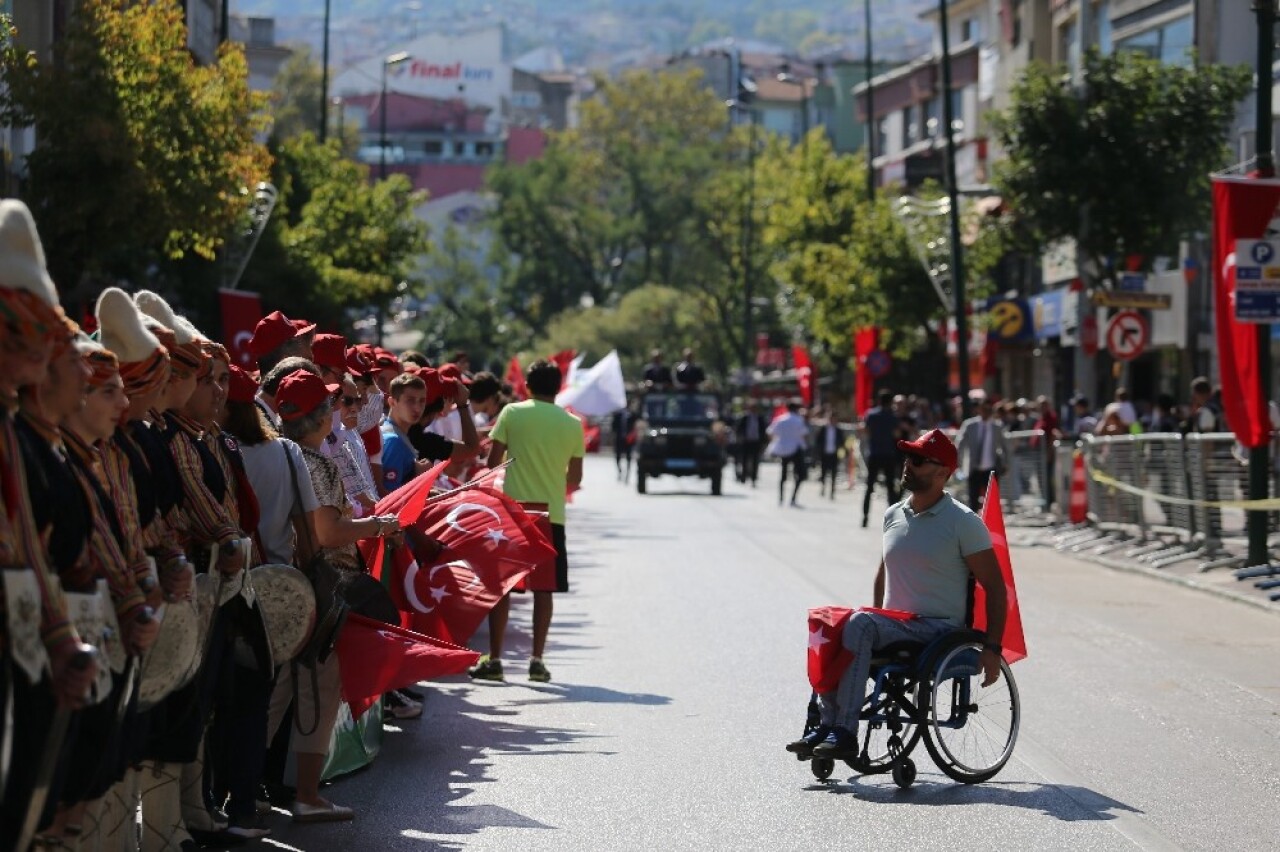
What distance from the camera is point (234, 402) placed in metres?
8.49

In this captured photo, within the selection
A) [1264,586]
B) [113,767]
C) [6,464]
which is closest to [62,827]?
[113,767]

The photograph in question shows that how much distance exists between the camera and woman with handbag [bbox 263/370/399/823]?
8.73m

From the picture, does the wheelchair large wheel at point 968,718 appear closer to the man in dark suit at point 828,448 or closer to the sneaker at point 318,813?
the sneaker at point 318,813

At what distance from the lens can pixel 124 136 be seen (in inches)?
868

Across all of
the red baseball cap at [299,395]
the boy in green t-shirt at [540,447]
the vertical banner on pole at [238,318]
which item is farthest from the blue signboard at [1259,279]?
the red baseball cap at [299,395]

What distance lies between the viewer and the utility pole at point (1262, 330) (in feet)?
68.2

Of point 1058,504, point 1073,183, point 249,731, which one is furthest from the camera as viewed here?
point 1073,183

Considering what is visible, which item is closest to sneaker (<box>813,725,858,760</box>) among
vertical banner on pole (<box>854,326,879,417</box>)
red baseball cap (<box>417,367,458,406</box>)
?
red baseball cap (<box>417,367,458,406</box>)

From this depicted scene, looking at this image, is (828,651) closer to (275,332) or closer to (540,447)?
(275,332)

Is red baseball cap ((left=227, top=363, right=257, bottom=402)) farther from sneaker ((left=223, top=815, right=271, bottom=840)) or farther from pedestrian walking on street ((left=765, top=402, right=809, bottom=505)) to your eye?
pedestrian walking on street ((left=765, top=402, right=809, bottom=505))

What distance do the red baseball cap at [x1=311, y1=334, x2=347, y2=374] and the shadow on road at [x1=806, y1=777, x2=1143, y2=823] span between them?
115 inches

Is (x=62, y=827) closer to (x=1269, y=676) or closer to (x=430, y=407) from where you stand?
(x=430, y=407)

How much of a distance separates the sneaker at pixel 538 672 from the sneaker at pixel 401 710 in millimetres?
1580

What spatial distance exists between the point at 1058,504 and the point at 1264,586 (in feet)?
34.0
